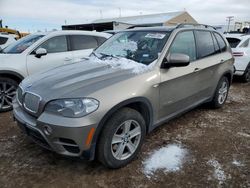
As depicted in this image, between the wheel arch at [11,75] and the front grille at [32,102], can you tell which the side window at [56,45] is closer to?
the wheel arch at [11,75]

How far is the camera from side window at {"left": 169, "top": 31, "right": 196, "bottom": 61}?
3530 millimetres

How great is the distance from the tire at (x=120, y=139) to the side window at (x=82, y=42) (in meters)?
3.61

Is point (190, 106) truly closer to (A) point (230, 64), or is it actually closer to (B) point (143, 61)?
(B) point (143, 61)

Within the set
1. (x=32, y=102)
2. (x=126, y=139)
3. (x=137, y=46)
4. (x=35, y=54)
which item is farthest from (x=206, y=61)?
(x=35, y=54)

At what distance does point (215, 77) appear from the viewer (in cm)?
450

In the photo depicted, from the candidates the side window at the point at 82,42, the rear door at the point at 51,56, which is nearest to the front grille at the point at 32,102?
the rear door at the point at 51,56

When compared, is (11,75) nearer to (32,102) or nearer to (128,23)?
(32,102)

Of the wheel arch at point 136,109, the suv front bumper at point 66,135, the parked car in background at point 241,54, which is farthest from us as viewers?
the parked car in background at point 241,54

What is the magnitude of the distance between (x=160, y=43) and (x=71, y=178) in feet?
7.16

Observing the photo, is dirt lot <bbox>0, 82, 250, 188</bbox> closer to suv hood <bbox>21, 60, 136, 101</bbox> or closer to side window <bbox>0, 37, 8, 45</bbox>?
suv hood <bbox>21, 60, 136, 101</bbox>

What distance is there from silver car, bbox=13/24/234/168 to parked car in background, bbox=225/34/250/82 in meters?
3.76

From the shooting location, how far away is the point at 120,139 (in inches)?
111

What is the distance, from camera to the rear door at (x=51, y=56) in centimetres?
511

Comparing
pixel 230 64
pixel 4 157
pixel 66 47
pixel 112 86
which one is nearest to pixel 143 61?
pixel 112 86
